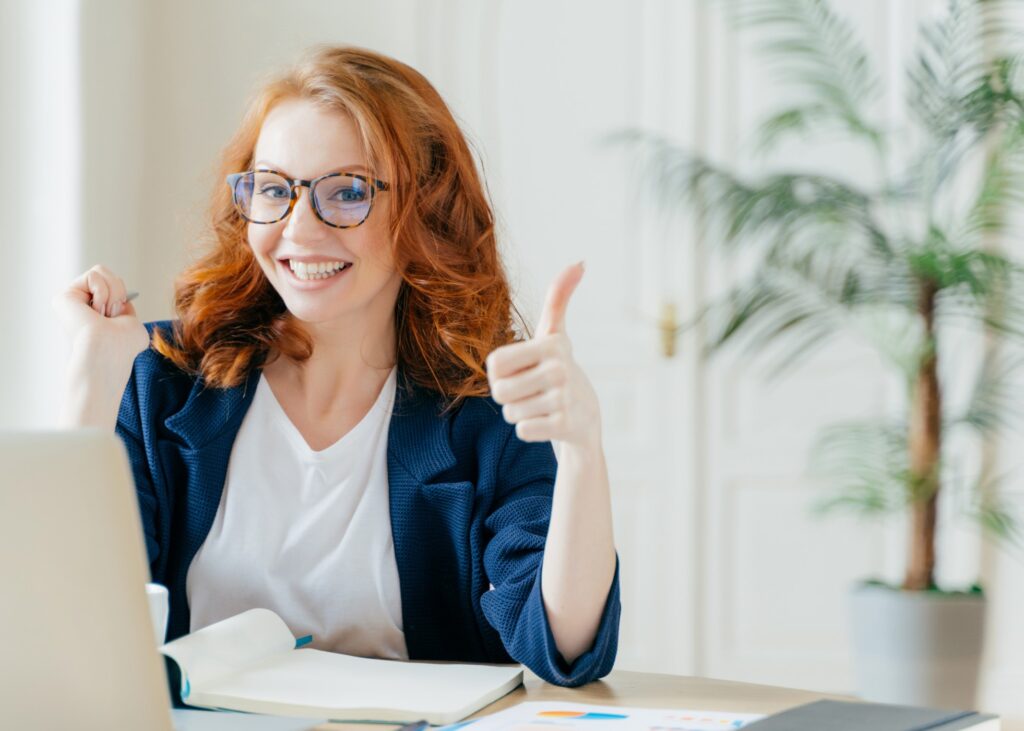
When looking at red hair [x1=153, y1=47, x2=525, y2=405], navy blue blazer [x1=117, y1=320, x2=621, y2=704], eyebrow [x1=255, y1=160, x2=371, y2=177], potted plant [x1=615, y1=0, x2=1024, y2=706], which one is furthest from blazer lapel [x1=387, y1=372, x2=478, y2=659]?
potted plant [x1=615, y1=0, x2=1024, y2=706]

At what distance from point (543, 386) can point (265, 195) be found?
632 mm

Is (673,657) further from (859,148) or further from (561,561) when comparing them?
(561,561)

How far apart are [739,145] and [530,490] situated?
2517mm

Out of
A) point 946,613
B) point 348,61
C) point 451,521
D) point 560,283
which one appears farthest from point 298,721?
point 946,613

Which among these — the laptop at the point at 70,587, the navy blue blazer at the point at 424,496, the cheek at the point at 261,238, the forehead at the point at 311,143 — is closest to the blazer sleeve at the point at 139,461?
the navy blue blazer at the point at 424,496

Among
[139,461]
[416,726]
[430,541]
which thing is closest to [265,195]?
[139,461]

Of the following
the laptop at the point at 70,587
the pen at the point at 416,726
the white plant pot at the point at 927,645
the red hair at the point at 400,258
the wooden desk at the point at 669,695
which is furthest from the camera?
the white plant pot at the point at 927,645

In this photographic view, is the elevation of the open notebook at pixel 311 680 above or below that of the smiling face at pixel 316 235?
below

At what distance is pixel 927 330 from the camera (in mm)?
2633

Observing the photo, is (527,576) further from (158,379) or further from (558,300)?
(158,379)

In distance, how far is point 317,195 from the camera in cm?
156

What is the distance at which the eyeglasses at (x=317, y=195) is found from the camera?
1562 mm

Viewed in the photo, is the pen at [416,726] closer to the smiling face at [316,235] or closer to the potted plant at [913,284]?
the smiling face at [316,235]

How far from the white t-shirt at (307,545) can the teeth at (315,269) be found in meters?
0.20
